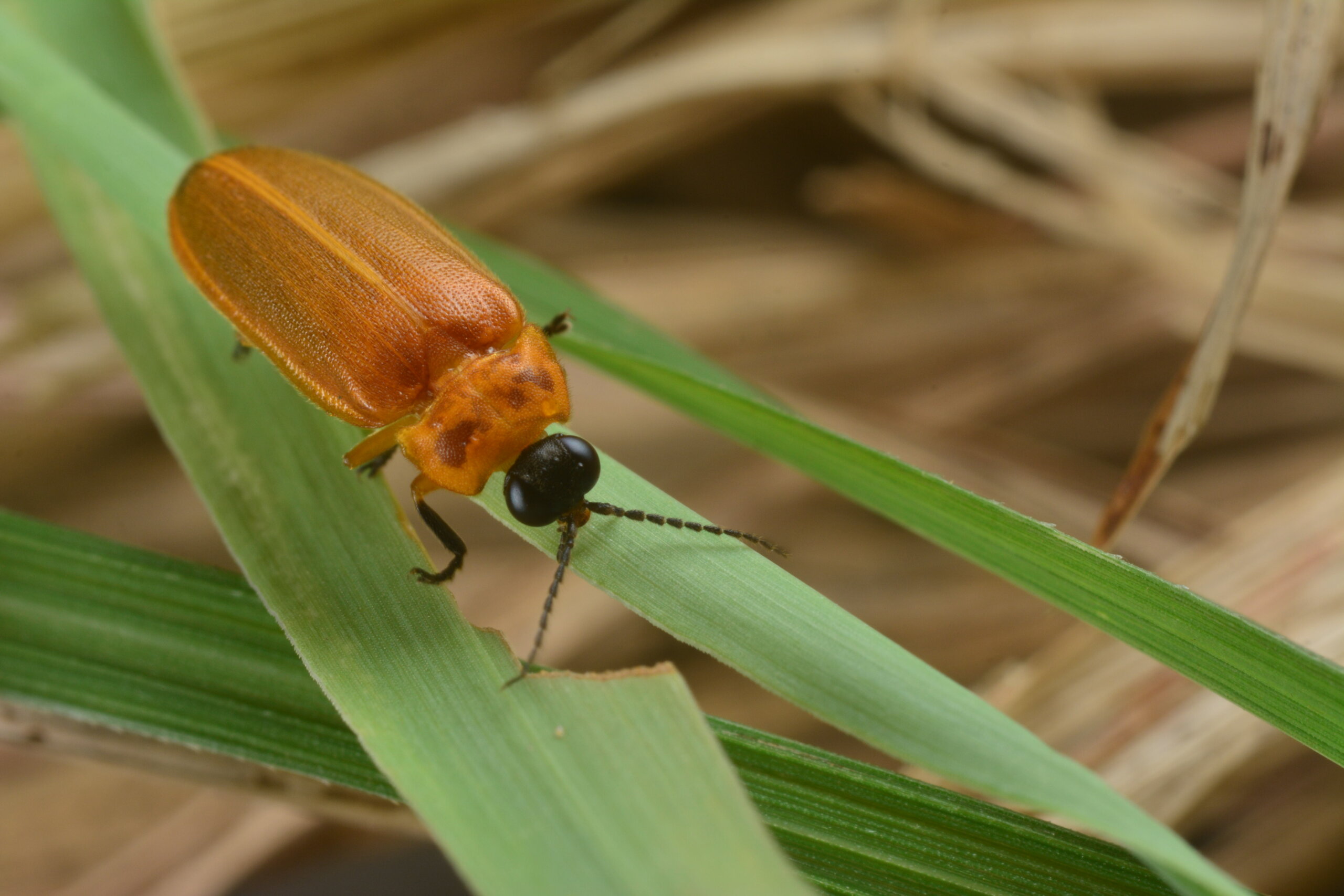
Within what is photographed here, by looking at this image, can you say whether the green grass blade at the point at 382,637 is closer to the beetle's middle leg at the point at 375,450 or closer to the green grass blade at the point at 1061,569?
the beetle's middle leg at the point at 375,450

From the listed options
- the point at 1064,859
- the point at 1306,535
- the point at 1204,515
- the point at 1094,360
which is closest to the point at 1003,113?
the point at 1094,360

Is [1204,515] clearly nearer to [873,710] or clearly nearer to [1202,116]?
[1202,116]

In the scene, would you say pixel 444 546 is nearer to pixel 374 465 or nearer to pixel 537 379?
pixel 374 465

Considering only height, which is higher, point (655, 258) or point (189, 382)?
point (189, 382)

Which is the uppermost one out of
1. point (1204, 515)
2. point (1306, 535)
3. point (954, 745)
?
point (954, 745)

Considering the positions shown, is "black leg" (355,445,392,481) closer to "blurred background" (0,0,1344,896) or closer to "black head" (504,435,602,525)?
Answer: "black head" (504,435,602,525)

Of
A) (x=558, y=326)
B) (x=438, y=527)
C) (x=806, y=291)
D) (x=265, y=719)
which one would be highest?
(x=558, y=326)

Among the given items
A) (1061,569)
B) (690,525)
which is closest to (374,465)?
(690,525)
